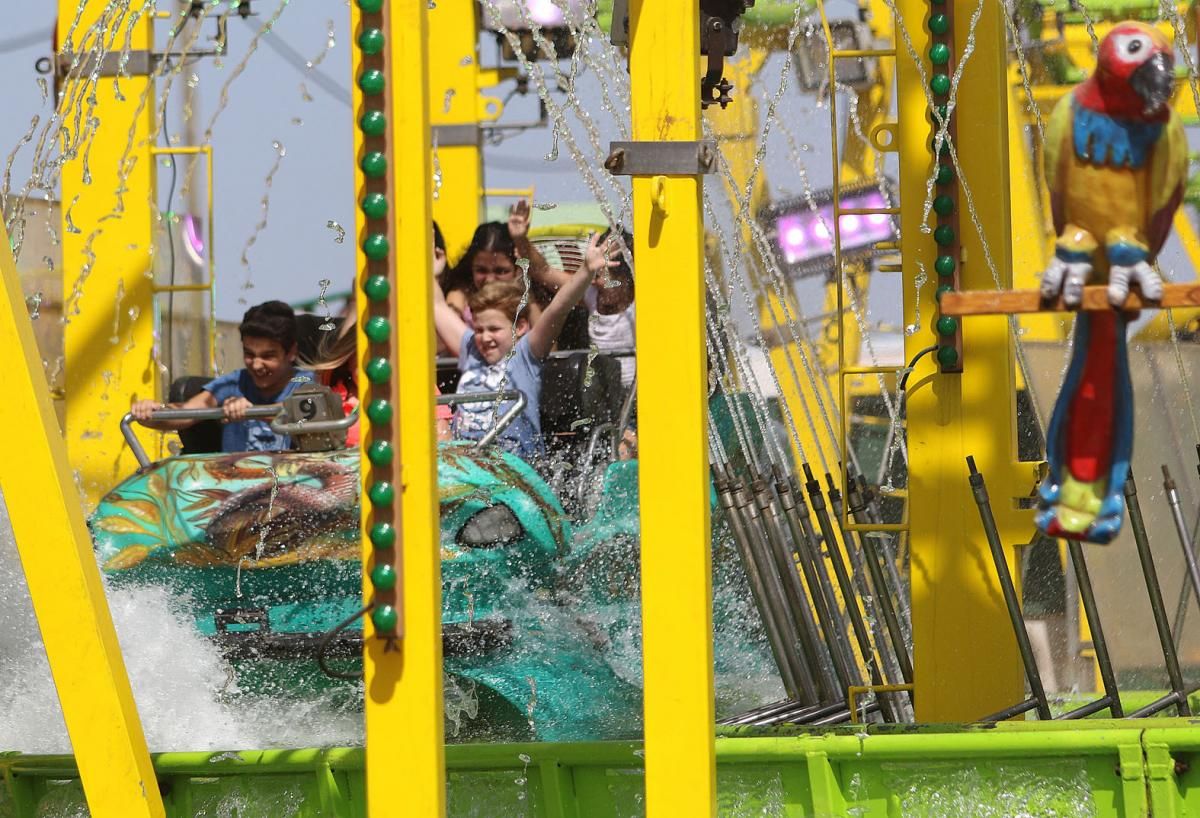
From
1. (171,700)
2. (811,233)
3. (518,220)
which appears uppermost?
(811,233)

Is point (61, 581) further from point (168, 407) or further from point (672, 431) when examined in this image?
point (168, 407)

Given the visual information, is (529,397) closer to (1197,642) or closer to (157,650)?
(157,650)

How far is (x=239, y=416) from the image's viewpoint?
18.9 feet

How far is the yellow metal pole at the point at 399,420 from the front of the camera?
2955 millimetres

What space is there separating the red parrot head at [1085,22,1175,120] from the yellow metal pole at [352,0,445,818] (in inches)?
45.9

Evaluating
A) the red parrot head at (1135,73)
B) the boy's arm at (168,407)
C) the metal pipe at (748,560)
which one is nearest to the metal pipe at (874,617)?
the metal pipe at (748,560)

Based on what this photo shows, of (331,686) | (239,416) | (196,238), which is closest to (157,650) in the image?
(331,686)

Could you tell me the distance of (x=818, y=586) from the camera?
15.8ft

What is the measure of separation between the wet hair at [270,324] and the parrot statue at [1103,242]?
4710mm

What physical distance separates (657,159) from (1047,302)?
37.7 inches

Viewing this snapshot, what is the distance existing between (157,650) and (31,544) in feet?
6.35

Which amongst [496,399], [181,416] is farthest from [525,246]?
[181,416]

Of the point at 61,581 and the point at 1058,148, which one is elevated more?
the point at 1058,148

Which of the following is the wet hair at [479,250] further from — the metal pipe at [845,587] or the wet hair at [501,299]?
the metal pipe at [845,587]
